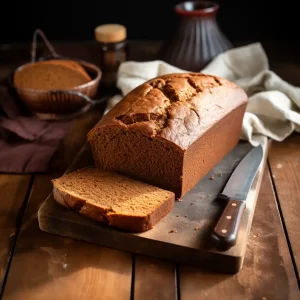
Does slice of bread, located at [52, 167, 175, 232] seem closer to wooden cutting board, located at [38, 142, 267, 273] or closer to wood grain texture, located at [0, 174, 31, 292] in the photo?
wooden cutting board, located at [38, 142, 267, 273]

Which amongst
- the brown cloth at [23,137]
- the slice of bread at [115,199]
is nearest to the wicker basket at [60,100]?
the brown cloth at [23,137]

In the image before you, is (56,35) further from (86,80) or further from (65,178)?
(65,178)

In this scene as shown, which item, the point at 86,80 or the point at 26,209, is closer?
the point at 26,209

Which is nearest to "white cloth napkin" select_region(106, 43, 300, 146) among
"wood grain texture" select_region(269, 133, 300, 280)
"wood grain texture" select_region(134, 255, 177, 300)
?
"wood grain texture" select_region(269, 133, 300, 280)

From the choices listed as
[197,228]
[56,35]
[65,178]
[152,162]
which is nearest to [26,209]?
[65,178]

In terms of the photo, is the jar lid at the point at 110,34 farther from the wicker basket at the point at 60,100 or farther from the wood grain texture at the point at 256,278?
the wood grain texture at the point at 256,278

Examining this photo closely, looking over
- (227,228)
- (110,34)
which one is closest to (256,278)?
(227,228)

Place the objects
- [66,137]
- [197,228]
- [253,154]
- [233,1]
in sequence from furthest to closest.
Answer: [233,1], [66,137], [253,154], [197,228]

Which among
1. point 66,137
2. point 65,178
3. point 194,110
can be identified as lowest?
point 66,137

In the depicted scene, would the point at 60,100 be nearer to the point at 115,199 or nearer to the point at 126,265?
the point at 115,199
